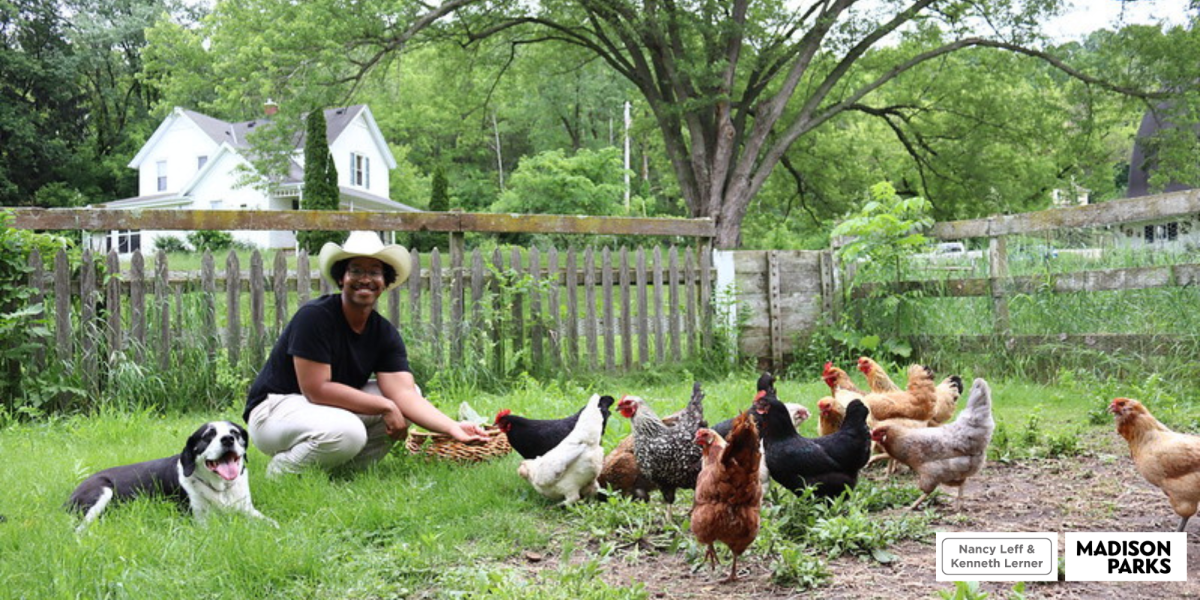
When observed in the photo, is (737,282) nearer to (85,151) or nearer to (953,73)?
(953,73)

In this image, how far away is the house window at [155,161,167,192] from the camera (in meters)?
38.8

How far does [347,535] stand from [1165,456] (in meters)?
3.26

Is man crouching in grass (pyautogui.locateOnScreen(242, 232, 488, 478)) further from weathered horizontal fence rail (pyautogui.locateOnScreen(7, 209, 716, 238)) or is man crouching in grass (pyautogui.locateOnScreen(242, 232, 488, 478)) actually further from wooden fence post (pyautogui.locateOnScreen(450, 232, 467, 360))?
weathered horizontal fence rail (pyautogui.locateOnScreen(7, 209, 716, 238))

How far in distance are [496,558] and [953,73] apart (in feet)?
67.1

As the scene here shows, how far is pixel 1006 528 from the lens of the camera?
138 inches

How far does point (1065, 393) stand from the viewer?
21.3ft

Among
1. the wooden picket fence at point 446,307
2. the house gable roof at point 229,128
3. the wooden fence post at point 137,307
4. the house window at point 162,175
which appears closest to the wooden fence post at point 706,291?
the wooden picket fence at point 446,307

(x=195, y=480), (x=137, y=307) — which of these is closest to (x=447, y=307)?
(x=137, y=307)

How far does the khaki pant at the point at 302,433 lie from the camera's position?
427cm

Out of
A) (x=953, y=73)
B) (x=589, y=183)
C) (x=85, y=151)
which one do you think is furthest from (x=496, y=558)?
(x=85, y=151)

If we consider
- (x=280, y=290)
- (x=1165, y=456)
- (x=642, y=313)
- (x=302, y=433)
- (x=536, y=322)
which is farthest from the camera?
(x=642, y=313)

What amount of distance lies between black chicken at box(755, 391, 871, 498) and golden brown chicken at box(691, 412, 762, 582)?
0.79 m

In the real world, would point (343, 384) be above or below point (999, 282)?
below

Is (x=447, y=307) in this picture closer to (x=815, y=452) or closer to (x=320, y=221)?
(x=320, y=221)
